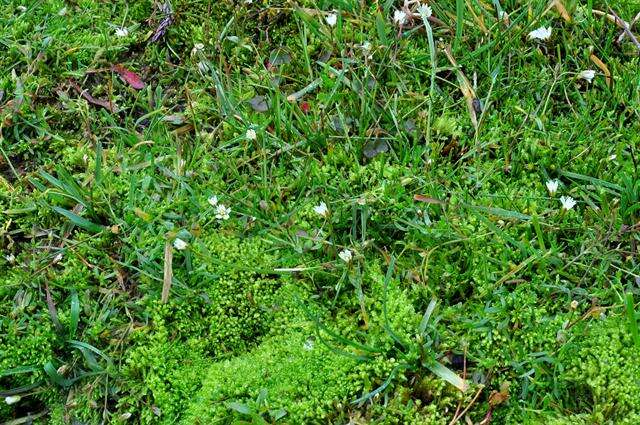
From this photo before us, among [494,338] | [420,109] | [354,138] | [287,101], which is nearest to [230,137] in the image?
[287,101]

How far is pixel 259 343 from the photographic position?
2.68 m

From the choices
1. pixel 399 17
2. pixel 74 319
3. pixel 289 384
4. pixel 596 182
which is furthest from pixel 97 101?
pixel 596 182

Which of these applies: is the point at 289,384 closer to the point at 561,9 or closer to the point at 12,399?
the point at 12,399

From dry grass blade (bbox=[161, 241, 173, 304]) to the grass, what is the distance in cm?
1

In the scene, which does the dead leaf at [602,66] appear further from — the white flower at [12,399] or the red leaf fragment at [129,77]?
the white flower at [12,399]

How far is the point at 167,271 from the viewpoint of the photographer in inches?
106

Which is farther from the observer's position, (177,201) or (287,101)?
(287,101)

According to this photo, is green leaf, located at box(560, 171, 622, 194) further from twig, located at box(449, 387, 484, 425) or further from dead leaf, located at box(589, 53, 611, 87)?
twig, located at box(449, 387, 484, 425)

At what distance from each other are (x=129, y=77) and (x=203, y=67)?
39 centimetres

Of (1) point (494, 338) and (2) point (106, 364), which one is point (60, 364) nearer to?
(2) point (106, 364)

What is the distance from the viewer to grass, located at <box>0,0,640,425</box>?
2.47 meters

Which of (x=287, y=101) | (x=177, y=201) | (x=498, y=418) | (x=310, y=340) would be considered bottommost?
(x=498, y=418)

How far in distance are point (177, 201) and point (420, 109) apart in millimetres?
1161

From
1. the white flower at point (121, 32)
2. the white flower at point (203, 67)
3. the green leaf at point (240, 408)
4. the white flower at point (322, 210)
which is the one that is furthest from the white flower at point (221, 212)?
the white flower at point (121, 32)
